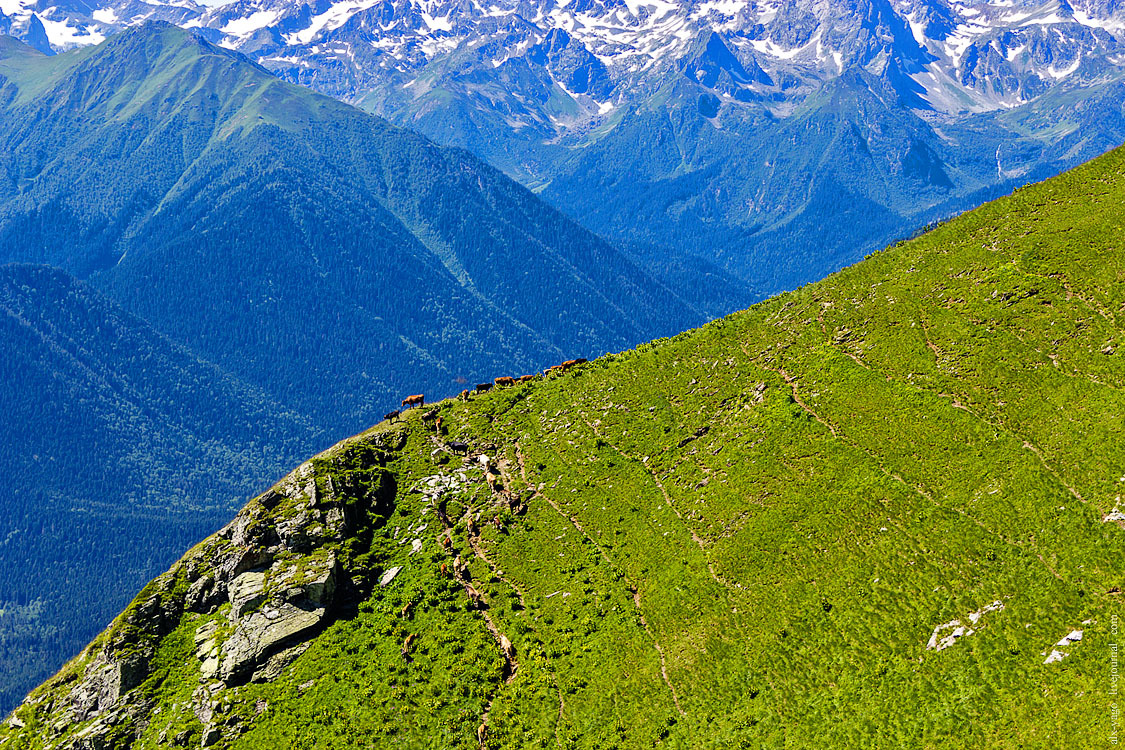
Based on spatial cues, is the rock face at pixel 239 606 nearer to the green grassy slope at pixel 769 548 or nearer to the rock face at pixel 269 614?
the rock face at pixel 269 614

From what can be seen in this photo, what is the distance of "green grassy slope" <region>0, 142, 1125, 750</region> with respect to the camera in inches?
2180

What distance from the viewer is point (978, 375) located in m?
75.1

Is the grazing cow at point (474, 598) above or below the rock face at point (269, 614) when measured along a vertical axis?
above

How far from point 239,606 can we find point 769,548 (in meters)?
49.3

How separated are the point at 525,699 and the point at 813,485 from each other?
31.0 meters

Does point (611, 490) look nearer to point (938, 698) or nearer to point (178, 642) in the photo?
point (938, 698)

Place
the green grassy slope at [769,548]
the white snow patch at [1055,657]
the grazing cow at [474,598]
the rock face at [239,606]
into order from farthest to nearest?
the grazing cow at [474,598] < the rock face at [239,606] < the green grassy slope at [769,548] < the white snow patch at [1055,657]

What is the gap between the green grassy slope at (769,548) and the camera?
182 feet

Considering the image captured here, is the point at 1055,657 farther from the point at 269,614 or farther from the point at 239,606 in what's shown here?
the point at 239,606

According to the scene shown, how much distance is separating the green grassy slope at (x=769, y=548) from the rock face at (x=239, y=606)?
46cm

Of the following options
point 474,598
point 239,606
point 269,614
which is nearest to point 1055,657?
point 474,598

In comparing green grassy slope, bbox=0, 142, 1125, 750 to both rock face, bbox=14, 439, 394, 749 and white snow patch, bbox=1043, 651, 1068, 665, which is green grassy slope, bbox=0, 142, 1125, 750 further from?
white snow patch, bbox=1043, 651, 1068, 665

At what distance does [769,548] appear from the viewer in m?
68.4

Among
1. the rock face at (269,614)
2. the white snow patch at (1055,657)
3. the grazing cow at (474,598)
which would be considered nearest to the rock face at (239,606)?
the rock face at (269,614)
